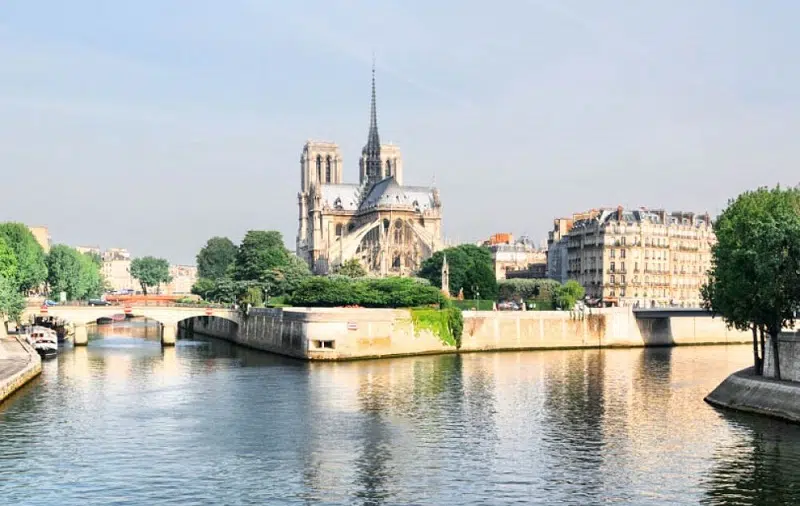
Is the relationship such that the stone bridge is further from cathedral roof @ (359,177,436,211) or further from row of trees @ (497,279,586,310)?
cathedral roof @ (359,177,436,211)

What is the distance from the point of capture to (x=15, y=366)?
203 ft

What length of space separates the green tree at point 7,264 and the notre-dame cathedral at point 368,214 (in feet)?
207

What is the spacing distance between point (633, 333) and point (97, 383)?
53791 mm

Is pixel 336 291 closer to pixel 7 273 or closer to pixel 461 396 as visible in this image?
pixel 7 273

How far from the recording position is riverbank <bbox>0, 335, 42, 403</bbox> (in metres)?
54.4

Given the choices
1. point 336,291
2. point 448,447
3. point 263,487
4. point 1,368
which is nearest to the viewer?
point 263,487

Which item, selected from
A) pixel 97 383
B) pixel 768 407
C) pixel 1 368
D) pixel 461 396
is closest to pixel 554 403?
pixel 461 396

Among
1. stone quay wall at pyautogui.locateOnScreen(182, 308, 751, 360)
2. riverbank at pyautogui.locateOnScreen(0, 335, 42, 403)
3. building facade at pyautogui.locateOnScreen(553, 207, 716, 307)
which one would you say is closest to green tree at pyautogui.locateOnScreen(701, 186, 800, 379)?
stone quay wall at pyautogui.locateOnScreen(182, 308, 751, 360)

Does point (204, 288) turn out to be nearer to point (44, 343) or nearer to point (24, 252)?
point (24, 252)

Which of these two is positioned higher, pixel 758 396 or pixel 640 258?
pixel 640 258

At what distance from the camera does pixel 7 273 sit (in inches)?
3519

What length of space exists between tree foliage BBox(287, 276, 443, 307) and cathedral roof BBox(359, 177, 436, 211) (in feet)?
218

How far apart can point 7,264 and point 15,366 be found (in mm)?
31984

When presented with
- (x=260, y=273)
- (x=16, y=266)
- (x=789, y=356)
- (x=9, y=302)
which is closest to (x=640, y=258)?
(x=260, y=273)
